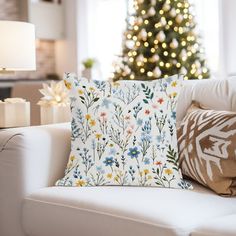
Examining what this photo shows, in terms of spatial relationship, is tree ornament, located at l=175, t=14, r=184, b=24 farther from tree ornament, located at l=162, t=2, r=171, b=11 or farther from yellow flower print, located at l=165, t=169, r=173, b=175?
yellow flower print, located at l=165, t=169, r=173, b=175

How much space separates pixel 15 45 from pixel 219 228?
1.64 meters

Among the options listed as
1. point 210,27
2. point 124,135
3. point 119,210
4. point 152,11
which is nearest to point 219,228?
point 119,210

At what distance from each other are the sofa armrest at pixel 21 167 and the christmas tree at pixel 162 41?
231cm

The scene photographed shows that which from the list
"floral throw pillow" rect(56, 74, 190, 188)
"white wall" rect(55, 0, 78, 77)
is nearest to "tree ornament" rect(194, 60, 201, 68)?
"floral throw pillow" rect(56, 74, 190, 188)

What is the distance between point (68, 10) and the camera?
7.80 m

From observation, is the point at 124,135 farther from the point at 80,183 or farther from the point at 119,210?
the point at 119,210

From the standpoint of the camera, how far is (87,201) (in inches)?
76.7

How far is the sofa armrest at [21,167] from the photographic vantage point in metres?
2.19

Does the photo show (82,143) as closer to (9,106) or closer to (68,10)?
(9,106)

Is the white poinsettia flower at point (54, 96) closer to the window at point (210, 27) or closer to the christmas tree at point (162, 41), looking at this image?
the christmas tree at point (162, 41)

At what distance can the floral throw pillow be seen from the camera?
2.15m

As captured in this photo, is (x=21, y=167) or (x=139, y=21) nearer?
(x=21, y=167)

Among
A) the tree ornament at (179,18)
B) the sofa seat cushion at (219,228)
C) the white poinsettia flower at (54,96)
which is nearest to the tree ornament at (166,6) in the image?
the tree ornament at (179,18)

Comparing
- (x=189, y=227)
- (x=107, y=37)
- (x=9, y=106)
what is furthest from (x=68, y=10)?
(x=189, y=227)
